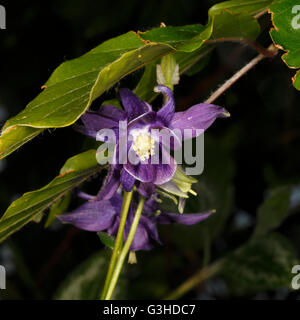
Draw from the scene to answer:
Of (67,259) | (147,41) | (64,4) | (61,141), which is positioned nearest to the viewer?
(147,41)

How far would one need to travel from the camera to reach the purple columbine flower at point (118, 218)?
0.70 meters

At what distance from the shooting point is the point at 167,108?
0.62 meters

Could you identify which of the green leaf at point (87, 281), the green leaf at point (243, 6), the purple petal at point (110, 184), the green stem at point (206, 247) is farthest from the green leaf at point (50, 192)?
the green stem at point (206, 247)

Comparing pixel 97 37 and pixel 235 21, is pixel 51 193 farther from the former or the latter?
pixel 97 37

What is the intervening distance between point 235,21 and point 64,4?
2.98ft

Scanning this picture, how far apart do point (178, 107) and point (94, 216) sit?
28.9 inches

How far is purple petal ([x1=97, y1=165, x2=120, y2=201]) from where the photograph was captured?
0.63m

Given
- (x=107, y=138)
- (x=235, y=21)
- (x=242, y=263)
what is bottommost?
(x=242, y=263)

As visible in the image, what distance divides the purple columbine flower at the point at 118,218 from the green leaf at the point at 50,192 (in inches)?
3.3

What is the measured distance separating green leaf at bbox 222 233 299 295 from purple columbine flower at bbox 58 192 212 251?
0.57m

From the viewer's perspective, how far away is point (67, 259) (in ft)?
5.60

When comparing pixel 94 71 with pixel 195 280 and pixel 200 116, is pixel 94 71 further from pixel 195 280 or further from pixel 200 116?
pixel 195 280

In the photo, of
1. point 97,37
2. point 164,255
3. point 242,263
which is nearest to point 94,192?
point 242,263

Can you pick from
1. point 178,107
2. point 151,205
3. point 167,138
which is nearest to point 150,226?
point 151,205
